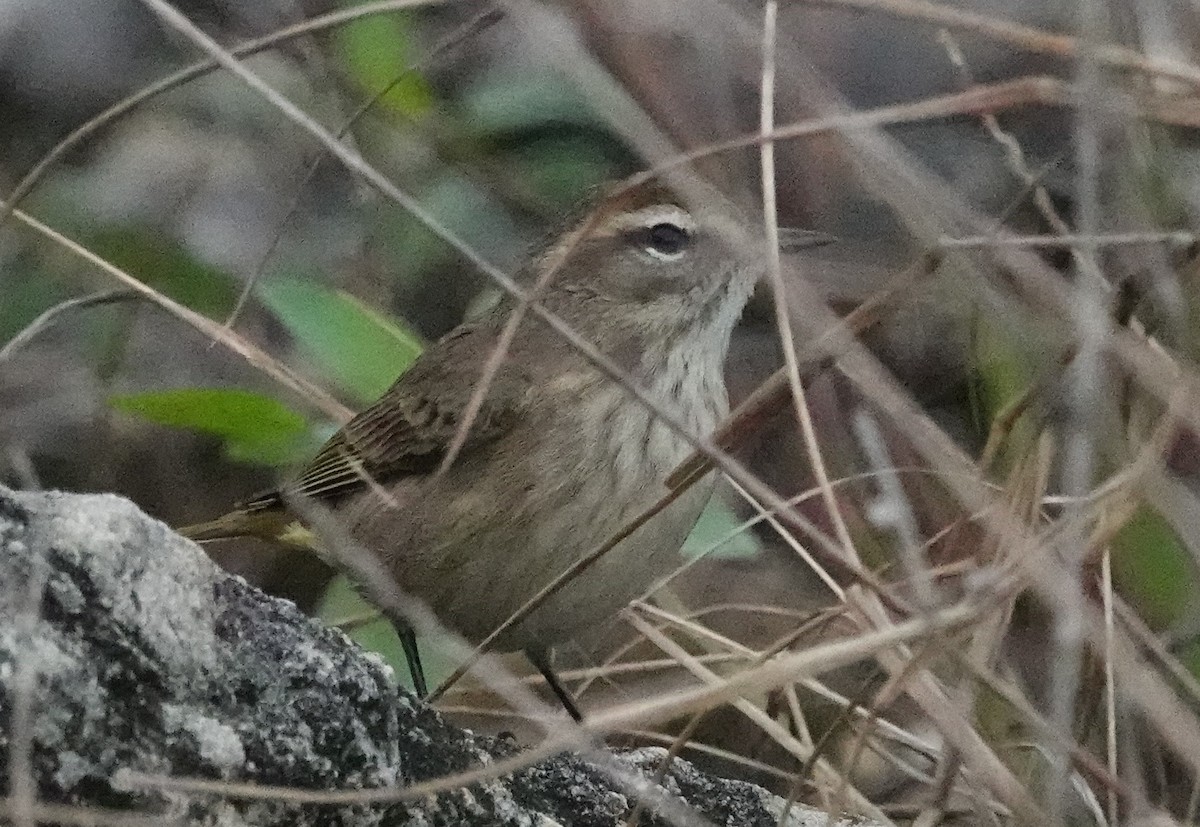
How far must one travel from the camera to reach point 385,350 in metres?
3.81

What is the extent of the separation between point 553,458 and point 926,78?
277cm

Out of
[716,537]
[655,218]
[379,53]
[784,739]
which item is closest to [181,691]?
[784,739]

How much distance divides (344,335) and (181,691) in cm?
172

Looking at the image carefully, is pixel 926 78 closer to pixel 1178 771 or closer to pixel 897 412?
pixel 1178 771

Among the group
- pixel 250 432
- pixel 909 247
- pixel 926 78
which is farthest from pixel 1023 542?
pixel 926 78

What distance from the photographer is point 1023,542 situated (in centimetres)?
202

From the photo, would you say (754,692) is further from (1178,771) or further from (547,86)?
(547,86)

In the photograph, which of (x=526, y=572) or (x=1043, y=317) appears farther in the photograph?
(x=526, y=572)

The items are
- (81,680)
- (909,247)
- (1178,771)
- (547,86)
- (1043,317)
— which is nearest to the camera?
(81,680)

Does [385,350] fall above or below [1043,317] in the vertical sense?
below

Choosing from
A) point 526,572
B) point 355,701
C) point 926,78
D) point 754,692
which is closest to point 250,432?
point 526,572

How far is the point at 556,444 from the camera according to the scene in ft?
11.3

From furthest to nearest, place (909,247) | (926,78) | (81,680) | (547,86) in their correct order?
(926,78), (547,86), (909,247), (81,680)

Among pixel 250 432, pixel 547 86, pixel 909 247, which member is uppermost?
pixel 547 86
